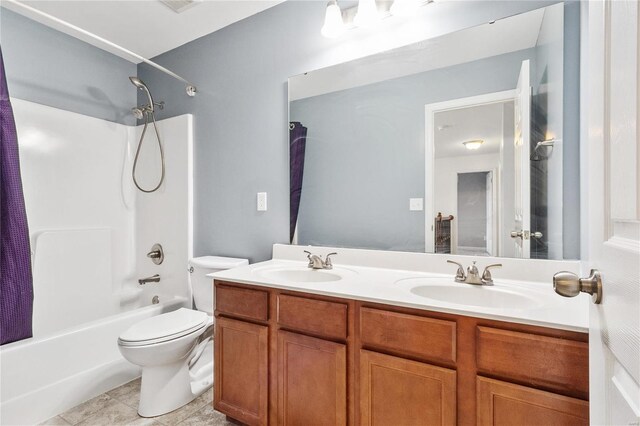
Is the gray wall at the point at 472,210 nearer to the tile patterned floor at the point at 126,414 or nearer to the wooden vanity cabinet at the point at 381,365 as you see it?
the wooden vanity cabinet at the point at 381,365

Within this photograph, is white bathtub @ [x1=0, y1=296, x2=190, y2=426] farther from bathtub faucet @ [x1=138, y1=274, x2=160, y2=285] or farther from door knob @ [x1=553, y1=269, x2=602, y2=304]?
door knob @ [x1=553, y1=269, x2=602, y2=304]

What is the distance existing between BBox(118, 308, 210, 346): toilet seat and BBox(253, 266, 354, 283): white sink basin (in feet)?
1.63

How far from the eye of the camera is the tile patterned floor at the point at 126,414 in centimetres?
165

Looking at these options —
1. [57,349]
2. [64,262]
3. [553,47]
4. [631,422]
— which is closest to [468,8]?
[553,47]

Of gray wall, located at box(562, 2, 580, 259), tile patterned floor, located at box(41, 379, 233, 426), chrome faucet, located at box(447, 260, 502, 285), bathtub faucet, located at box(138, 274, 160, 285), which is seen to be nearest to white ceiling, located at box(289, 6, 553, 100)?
gray wall, located at box(562, 2, 580, 259)

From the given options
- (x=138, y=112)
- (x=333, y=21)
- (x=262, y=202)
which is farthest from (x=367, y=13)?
(x=138, y=112)

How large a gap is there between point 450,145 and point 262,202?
1.17 metres

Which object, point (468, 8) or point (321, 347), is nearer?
point (321, 347)

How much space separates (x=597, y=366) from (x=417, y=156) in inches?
45.3

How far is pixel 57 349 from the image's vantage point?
5.75 feet

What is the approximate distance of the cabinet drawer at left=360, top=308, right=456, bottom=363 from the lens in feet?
3.36

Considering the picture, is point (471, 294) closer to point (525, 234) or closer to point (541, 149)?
point (525, 234)

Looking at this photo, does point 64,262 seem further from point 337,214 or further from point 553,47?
point 553,47

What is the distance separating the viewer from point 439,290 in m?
1.33
